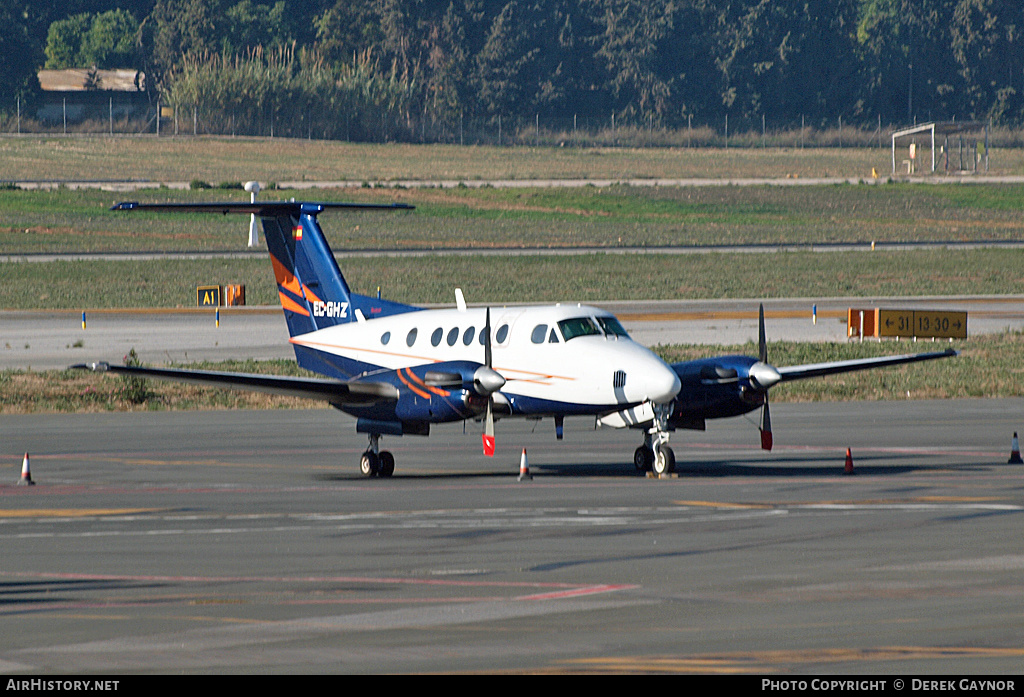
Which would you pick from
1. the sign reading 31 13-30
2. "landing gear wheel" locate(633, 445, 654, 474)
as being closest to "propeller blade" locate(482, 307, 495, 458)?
"landing gear wheel" locate(633, 445, 654, 474)

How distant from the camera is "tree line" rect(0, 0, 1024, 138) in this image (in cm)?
16838

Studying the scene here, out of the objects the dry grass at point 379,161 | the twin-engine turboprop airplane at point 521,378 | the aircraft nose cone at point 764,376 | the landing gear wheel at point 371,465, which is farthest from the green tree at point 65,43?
the aircraft nose cone at point 764,376

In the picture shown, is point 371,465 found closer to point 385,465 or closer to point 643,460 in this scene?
point 385,465

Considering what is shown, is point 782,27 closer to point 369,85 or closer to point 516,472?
point 369,85

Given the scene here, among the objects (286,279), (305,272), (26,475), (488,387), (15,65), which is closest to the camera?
(26,475)

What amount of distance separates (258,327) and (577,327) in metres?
28.4

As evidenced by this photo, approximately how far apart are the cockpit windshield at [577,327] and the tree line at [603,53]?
142 m

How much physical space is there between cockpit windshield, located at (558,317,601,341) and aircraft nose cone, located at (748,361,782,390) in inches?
108

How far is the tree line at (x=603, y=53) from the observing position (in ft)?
552

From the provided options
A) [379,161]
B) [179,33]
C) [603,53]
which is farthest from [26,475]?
[603,53]

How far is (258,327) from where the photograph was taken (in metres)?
51.2

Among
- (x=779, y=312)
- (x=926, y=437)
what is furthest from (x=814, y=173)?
(x=926, y=437)

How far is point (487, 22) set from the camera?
574 feet

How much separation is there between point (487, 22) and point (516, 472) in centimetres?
15603
